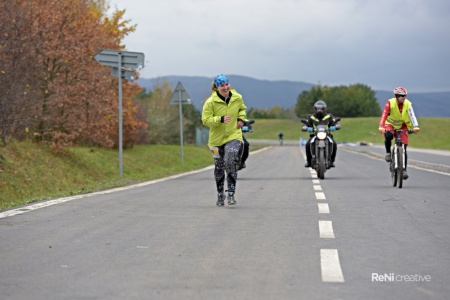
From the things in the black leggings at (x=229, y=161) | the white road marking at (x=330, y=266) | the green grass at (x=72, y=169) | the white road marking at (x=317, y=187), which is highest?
the black leggings at (x=229, y=161)

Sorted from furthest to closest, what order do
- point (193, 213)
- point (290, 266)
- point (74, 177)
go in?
point (74, 177)
point (193, 213)
point (290, 266)

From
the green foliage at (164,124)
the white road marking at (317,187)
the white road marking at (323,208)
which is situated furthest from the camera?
the green foliage at (164,124)

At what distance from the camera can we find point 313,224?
9.28 metres

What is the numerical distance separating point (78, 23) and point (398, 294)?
2944cm

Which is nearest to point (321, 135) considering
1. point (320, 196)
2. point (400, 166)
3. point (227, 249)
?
point (400, 166)

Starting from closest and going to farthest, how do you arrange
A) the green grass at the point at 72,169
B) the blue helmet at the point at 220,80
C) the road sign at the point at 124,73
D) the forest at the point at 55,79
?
1. the blue helmet at the point at 220,80
2. the green grass at the point at 72,169
3. the road sign at the point at 124,73
4. the forest at the point at 55,79

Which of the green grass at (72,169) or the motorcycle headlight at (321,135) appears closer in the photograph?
the motorcycle headlight at (321,135)

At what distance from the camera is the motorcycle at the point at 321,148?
19453mm

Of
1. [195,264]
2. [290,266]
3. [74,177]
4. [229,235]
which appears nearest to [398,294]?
[290,266]

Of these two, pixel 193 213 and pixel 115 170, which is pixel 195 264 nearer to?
pixel 193 213

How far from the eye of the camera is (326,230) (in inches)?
342

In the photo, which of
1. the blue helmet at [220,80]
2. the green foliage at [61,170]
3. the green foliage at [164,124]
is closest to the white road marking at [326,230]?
the blue helmet at [220,80]

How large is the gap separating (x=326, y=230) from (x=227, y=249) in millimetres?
1700

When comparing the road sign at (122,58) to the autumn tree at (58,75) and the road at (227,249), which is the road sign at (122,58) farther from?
the road at (227,249)
